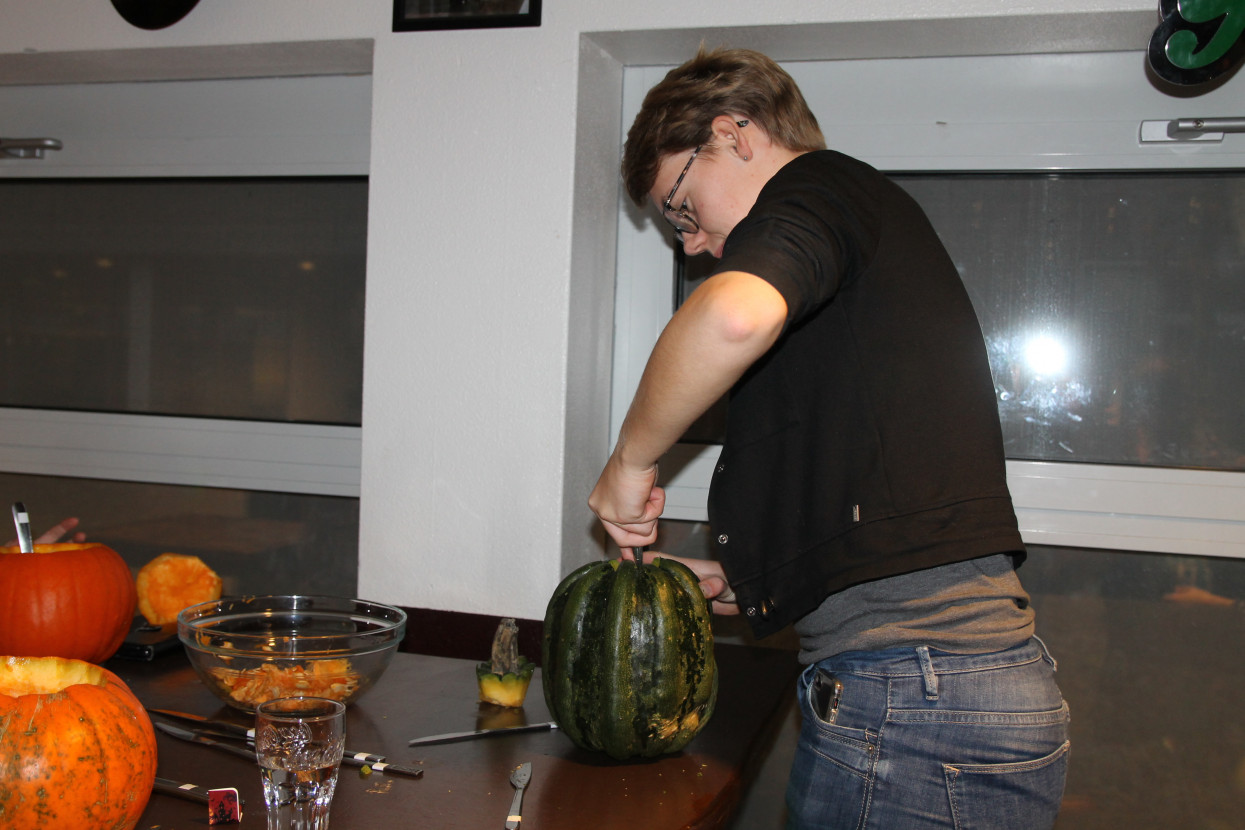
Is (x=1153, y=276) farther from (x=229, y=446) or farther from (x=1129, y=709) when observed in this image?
(x=229, y=446)

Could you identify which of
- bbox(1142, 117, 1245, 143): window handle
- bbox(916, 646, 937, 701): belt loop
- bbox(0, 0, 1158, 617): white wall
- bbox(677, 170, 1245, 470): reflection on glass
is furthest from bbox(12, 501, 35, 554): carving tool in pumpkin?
bbox(1142, 117, 1245, 143): window handle

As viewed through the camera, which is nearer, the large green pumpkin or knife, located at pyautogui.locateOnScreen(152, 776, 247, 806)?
knife, located at pyautogui.locateOnScreen(152, 776, 247, 806)

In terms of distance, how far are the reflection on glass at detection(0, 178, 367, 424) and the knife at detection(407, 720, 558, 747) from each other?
86 centimetres

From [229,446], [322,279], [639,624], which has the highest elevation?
[322,279]

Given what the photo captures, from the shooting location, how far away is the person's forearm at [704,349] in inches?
34.6

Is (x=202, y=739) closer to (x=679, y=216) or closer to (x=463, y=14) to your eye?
(x=679, y=216)

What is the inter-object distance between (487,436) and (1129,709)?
1135 millimetres

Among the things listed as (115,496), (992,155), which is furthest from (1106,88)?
(115,496)

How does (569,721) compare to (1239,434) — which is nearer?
(569,721)

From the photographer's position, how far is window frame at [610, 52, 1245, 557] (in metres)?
1.52

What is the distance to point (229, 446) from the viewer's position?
6.23ft

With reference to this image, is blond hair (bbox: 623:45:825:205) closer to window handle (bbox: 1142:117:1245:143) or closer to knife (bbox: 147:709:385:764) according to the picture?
window handle (bbox: 1142:117:1245:143)

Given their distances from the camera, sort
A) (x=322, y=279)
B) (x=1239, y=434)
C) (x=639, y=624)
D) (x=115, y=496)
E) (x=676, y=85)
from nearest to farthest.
A: 1. (x=639, y=624)
2. (x=676, y=85)
3. (x=1239, y=434)
4. (x=322, y=279)
5. (x=115, y=496)

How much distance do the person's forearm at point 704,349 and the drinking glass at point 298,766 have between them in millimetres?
428
